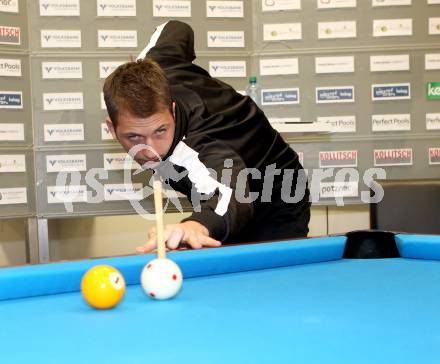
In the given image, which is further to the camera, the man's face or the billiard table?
the man's face

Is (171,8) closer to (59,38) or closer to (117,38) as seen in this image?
(117,38)

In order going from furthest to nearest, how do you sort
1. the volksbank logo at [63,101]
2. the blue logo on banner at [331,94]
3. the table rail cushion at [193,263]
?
the blue logo on banner at [331,94] < the volksbank logo at [63,101] < the table rail cushion at [193,263]

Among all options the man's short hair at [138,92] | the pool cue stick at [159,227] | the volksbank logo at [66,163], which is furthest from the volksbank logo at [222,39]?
the pool cue stick at [159,227]

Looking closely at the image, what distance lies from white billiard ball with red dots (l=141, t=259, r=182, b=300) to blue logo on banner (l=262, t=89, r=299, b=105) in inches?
124

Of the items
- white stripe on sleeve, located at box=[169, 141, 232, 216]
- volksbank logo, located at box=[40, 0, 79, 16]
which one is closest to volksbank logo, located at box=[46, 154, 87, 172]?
volksbank logo, located at box=[40, 0, 79, 16]

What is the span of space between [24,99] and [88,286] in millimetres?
3138

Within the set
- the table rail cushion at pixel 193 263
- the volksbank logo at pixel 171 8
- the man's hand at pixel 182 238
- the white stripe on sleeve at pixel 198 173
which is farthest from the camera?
the volksbank logo at pixel 171 8

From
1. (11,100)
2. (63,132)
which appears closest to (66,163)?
(63,132)

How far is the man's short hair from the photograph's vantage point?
216 cm

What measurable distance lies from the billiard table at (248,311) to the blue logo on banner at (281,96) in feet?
8.61

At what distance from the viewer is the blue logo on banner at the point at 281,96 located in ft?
14.6

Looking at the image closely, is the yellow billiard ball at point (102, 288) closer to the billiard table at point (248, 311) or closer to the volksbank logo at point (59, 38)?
the billiard table at point (248, 311)

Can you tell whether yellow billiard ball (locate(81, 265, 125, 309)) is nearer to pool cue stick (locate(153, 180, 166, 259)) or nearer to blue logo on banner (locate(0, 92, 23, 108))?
pool cue stick (locate(153, 180, 166, 259))

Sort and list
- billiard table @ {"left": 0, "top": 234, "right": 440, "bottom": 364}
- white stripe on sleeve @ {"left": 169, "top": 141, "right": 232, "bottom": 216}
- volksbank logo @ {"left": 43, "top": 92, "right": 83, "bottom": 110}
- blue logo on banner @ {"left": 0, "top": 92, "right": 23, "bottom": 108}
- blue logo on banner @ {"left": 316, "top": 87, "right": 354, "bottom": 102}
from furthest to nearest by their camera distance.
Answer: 1. blue logo on banner @ {"left": 316, "top": 87, "right": 354, "bottom": 102}
2. volksbank logo @ {"left": 43, "top": 92, "right": 83, "bottom": 110}
3. blue logo on banner @ {"left": 0, "top": 92, "right": 23, "bottom": 108}
4. white stripe on sleeve @ {"left": 169, "top": 141, "right": 232, "bottom": 216}
5. billiard table @ {"left": 0, "top": 234, "right": 440, "bottom": 364}
